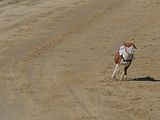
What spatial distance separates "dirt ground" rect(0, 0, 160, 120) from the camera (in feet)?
53.9

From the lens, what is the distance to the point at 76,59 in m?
22.6

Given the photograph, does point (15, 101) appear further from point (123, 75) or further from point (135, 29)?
point (135, 29)

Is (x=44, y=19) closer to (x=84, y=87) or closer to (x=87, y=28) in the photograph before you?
(x=87, y=28)

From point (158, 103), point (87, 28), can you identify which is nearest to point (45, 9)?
point (87, 28)

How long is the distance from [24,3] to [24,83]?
1762cm

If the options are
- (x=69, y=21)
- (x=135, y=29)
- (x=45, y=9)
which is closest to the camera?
(x=135, y=29)

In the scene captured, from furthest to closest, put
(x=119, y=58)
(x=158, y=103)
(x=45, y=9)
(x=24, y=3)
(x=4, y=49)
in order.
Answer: (x=24, y=3), (x=45, y=9), (x=4, y=49), (x=119, y=58), (x=158, y=103)

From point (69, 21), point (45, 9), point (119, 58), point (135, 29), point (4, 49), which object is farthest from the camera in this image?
point (45, 9)

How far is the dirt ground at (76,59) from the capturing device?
16438mm

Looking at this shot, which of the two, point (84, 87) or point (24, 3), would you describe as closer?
point (84, 87)

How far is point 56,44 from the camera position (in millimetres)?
25391

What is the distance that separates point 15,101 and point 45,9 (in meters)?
17.1

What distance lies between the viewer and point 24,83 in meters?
19.0

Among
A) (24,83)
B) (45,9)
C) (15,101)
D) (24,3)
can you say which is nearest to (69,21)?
(45,9)
